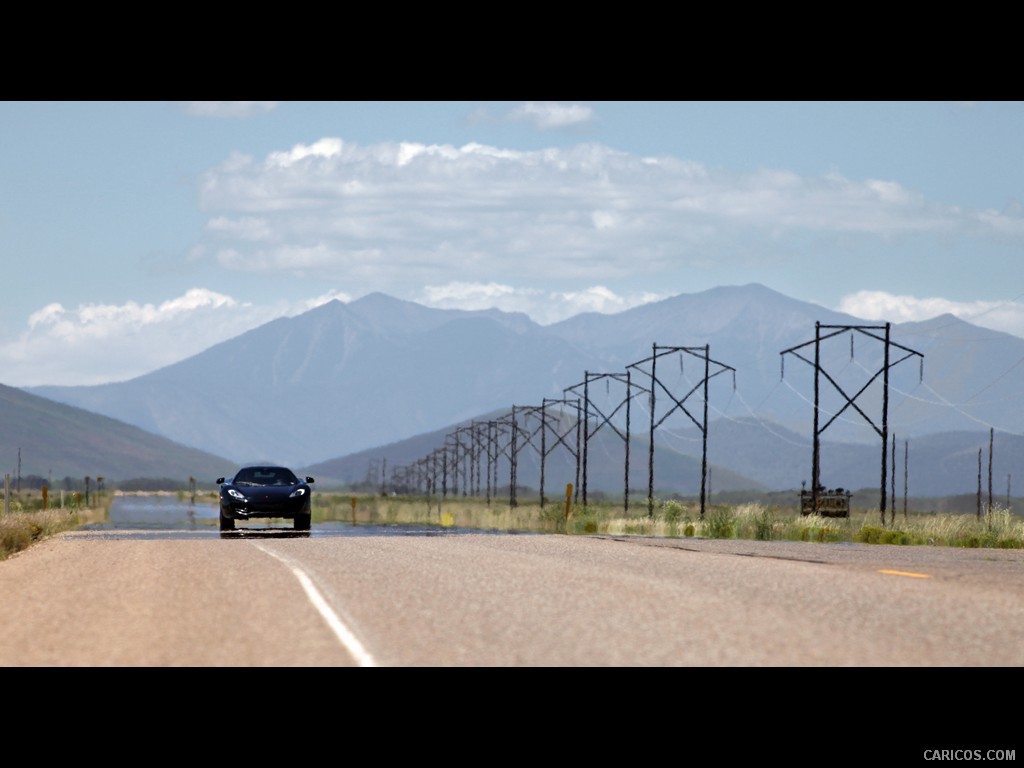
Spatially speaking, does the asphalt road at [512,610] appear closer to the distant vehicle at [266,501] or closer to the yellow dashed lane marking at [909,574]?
the yellow dashed lane marking at [909,574]

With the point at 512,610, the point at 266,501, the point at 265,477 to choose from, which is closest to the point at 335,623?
the point at 512,610

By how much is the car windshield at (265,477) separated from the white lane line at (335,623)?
55.0ft

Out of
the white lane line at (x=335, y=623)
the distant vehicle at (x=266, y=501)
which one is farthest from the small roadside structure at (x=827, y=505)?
the white lane line at (x=335, y=623)

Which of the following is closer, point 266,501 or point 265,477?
point 266,501

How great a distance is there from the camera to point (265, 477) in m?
39.8

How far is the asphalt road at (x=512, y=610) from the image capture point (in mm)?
13328

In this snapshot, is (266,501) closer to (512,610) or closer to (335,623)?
(512,610)

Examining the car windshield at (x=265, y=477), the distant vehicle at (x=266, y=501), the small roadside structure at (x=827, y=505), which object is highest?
the car windshield at (x=265, y=477)

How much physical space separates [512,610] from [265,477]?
78.8 feet

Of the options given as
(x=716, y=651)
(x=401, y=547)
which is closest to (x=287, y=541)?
(x=401, y=547)

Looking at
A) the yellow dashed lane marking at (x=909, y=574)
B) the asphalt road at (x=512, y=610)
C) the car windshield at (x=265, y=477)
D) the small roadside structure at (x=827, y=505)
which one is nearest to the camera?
the asphalt road at (x=512, y=610)

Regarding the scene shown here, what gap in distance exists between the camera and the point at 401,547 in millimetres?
29312
